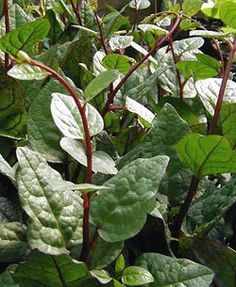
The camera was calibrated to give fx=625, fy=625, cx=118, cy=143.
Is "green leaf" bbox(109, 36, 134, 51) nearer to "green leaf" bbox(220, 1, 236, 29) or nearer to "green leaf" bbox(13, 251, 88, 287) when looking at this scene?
"green leaf" bbox(220, 1, 236, 29)

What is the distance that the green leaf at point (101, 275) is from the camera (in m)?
0.52

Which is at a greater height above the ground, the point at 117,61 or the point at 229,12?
the point at 229,12

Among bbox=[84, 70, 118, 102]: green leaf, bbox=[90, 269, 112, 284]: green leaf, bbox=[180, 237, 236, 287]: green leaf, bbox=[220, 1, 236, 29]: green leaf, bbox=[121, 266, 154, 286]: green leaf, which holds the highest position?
bbox=[220, 1, 236, 29]: green leaf

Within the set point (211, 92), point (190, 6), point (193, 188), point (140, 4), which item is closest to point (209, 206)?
point (193, 188)

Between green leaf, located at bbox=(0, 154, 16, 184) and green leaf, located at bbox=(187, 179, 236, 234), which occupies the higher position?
green leaf, located at bbox=(0, 154, 16, 184)

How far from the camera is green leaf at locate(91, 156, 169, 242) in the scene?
0.53 meters

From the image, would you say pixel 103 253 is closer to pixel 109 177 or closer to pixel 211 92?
pixel 109 177

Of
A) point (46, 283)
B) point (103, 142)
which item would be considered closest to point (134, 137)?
point (103, 142)

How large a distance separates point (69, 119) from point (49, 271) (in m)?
0.14

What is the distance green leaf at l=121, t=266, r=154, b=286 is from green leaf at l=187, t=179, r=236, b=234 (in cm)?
10

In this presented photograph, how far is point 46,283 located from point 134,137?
0.88 feet

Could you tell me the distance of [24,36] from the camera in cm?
73

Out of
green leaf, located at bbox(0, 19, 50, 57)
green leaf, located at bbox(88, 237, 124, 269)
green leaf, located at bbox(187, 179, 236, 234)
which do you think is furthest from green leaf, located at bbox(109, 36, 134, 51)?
green leaf, located at bbox(88, 237, 124, 269)

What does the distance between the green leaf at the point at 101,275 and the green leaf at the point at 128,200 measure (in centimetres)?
3
